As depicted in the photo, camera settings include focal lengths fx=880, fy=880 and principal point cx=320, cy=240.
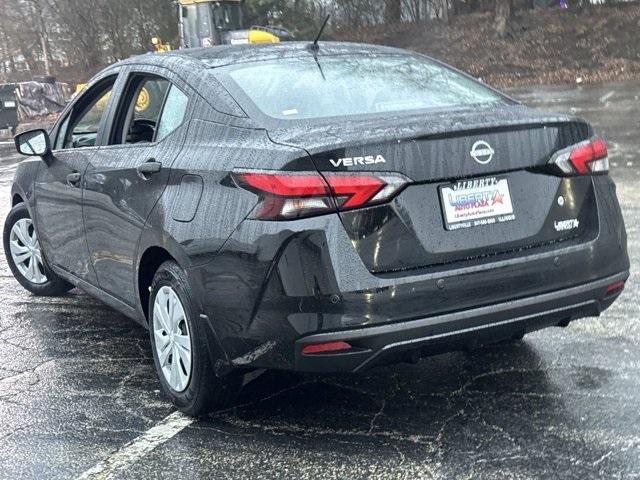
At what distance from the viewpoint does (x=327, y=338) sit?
3.34m

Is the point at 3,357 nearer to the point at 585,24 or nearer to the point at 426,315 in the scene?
the point at 426,315

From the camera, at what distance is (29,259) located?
645cm

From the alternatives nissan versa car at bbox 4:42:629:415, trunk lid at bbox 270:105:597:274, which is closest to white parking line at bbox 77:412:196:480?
nissan versa car at bbox 4:42:629:415

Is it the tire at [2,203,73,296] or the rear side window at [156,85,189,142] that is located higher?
the rear side window at [156,85,189,142]

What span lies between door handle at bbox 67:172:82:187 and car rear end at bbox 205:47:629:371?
1.80 m

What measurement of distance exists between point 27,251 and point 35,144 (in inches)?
44.5

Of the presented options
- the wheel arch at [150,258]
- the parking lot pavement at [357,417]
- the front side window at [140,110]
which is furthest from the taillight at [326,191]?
the front side window at [140,110]

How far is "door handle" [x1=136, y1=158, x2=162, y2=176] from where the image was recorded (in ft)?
13.5

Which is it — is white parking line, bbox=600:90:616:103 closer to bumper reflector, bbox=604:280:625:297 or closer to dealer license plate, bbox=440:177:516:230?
bumper reflector, bbox=604:280:625:297

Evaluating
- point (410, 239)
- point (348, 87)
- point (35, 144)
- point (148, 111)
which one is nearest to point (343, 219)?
point (410, 239)

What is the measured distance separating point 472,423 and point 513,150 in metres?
1.17

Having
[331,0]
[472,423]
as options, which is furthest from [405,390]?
[331,0]

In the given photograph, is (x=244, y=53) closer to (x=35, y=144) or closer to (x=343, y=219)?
(x=343, y=219)

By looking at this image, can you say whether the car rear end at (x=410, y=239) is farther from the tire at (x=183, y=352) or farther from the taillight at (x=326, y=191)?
the tire at (x=183, y=352)
